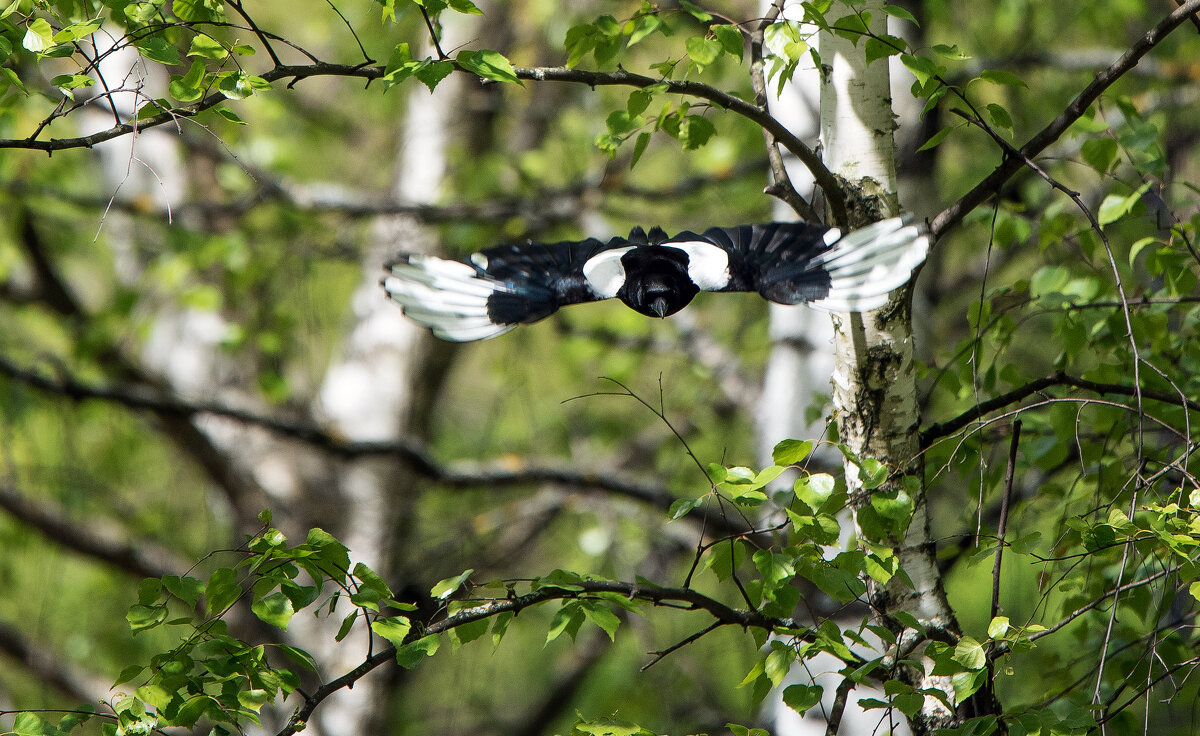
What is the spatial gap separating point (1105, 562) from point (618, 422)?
3.30 m

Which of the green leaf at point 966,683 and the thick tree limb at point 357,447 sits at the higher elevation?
the thick tree limb at point 357,447

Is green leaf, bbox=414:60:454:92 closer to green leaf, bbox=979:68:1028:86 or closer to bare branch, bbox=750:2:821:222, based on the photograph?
bare branch, bbox=750:2:821:222

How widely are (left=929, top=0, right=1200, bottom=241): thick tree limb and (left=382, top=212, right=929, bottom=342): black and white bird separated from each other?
23 cm

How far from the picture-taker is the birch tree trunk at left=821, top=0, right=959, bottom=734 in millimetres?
1514

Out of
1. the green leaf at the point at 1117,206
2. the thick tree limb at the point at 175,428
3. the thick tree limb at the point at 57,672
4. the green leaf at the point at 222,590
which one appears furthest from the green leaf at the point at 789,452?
the thick tree limb at the point at 57,672

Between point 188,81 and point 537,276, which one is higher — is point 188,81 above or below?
below

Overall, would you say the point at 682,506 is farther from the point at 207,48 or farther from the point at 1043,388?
the point at 207,48

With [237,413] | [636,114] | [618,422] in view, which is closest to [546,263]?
[636,114]

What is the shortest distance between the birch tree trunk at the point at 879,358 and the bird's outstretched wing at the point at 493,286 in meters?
0.48

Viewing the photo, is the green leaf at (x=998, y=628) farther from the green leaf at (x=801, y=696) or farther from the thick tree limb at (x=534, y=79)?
the thick tree limb at (x=534, y=79)

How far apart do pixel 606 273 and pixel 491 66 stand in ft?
2.34

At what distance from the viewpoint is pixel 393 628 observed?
4.09ft

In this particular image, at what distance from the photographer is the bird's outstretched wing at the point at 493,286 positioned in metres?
1.85

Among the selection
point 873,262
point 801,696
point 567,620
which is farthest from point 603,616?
point 873,262
